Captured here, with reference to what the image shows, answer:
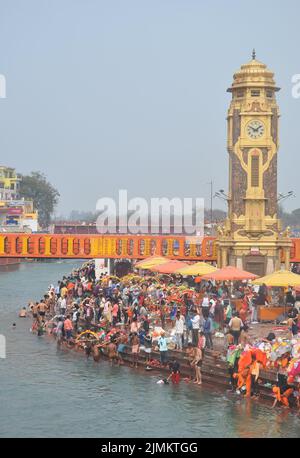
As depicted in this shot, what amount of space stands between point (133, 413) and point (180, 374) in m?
4.00

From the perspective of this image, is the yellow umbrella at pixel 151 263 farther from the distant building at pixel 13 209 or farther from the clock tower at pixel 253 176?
the distant building at pixel 13 209

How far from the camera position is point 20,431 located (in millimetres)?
22953

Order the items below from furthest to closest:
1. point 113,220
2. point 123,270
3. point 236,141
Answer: point 113,220 → point 123,270 → point 236,141

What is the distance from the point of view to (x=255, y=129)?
1676 inches

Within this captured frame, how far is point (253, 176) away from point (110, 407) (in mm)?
20363

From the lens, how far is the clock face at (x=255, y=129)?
42.5 meters

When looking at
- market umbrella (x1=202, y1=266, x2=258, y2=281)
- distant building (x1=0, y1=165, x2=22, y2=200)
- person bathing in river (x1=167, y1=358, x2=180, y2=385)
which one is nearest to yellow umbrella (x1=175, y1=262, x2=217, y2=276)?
market umbrella (x1=202, y1=266, x2=258, y2=281)

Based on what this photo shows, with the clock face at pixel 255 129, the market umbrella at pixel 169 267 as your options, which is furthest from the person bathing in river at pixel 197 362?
the clock face at pixel 255 129

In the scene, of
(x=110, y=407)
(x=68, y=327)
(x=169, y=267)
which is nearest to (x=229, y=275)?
(x=169, y=267)

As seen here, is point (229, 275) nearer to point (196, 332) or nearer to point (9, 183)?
point (196, 332)

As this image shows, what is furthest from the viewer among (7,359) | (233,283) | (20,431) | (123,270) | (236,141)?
(123,270)

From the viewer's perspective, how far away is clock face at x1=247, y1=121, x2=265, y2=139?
42.5 metres
